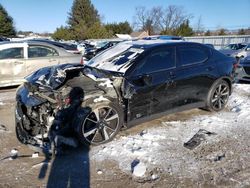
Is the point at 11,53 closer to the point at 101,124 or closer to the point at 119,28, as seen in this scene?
the point at 101,124

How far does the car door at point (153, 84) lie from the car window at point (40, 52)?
4527 millimetres

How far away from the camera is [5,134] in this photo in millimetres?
4938

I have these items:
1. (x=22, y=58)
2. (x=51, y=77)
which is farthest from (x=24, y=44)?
(x=51, y=77)

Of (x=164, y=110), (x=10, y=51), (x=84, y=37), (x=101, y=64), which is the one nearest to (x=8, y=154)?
(x=101, y=64)

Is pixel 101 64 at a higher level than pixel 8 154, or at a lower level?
higher

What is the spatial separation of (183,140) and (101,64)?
2.12 m

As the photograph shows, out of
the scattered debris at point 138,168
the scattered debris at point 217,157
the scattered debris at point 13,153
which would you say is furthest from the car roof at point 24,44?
the scattered debris at point 217,157

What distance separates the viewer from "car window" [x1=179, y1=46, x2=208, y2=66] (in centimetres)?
528

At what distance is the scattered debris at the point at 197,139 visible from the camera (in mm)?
4382

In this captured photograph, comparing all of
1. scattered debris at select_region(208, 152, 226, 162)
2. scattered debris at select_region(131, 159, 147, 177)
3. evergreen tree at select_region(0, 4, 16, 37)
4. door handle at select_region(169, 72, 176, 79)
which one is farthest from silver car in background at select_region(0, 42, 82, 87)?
evergreen tree at select_region(0, 4, 16, 37)

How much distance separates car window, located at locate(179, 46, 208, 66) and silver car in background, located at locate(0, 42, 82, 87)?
438cm

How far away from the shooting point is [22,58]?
316 inches

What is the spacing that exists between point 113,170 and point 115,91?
1.31 metres

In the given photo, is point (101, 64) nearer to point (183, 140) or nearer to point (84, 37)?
point (183, 140)
